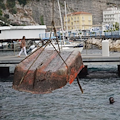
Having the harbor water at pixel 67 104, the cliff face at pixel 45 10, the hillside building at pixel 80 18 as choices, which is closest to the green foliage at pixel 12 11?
the cliff face at pixel 45 10

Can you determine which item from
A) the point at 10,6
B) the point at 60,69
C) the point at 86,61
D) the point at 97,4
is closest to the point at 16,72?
the point at 60,69

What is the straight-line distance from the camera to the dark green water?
16297mm

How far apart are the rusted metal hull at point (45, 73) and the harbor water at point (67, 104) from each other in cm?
366

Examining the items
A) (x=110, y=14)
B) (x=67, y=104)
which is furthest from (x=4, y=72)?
(x=110, y=14)

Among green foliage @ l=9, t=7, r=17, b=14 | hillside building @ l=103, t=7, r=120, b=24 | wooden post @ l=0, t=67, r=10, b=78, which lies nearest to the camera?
wooden post @ l=0, t=67, r=10, b=78

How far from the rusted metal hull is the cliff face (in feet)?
308

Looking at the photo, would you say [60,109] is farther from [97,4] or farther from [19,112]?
[97,4]

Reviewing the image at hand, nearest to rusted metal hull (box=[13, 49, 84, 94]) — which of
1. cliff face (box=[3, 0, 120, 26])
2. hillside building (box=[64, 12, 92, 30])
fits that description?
cliff face (box=[3, 0, 120, 26])

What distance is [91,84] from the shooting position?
80.0 ft

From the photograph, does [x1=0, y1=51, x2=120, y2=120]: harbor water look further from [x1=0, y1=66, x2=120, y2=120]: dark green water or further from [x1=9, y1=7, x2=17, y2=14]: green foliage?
[x1=9, y1=7, x2=17, y2=14]: green foliage

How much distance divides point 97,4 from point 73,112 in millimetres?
120990

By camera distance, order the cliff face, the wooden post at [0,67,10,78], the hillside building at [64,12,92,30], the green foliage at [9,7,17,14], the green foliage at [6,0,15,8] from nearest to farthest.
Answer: the wooden post at [0,67,10,78], the green foliage at [9,7,17,14], the green foliage at [6,0,15,8], the cliff face, the hillside building at [64,12,92,30]

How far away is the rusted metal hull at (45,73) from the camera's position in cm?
1229

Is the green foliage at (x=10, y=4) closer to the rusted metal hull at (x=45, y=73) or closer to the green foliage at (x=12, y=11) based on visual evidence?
the green foliage at (x=12, y=11)
